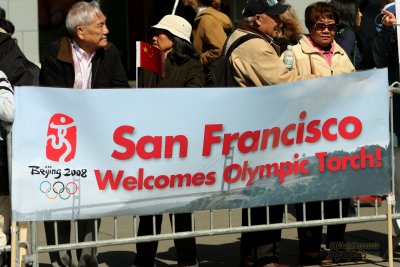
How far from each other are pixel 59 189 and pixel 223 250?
2.27 metres

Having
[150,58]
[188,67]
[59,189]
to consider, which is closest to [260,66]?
[188,67]

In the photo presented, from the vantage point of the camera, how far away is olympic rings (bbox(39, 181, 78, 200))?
6898 mm

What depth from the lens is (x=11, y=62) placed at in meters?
7.91

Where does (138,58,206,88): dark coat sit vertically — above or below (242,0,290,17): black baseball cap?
below

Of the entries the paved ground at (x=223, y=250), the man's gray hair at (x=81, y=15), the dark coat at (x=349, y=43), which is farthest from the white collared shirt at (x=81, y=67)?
the dark coat at (x=349, y=43)

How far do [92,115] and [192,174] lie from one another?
0.75 metres

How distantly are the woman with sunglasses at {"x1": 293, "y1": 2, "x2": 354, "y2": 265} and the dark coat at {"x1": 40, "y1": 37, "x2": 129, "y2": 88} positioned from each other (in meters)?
1.27

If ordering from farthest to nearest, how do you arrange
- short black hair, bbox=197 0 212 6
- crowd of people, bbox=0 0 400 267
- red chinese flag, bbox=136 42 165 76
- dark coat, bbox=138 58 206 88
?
short black hair, bbox=197 0 212 6 < dark coat, bbox=138 58 206 88 < crowd of people, bbox=0 0 400 267 < red chinese flag, bbox=136 42 165 76

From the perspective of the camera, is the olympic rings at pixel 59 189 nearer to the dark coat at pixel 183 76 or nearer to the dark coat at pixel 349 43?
the dark coat at pixel 183 76

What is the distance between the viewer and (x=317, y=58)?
8.40m

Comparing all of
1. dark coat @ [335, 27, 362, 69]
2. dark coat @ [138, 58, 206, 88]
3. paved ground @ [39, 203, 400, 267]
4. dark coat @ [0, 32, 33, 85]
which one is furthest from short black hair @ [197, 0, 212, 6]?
dark coat @ [0, 32, 33, 85]

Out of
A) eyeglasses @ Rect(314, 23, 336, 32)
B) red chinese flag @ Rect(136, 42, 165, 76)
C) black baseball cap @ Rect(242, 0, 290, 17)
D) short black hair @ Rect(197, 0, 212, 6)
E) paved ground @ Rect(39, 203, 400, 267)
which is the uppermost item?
short black hair @ Rect(197, 0, 212, 6)

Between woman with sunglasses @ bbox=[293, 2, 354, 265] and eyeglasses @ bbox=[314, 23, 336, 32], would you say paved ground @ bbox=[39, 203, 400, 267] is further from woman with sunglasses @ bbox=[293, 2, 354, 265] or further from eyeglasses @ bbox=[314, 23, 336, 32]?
eyeglasses @ bbox=[314, 23, 336, 32]

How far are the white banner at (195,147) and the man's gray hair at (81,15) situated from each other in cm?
103
